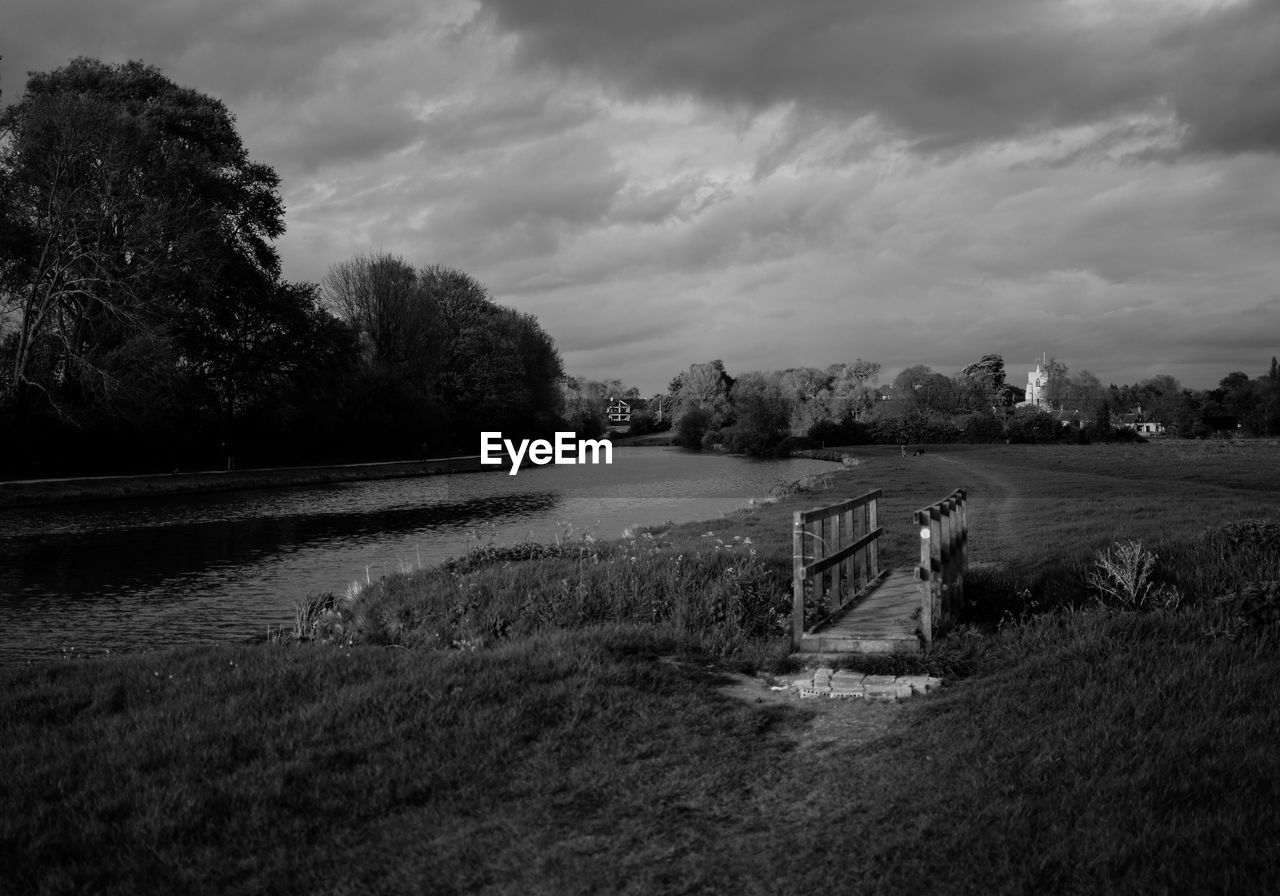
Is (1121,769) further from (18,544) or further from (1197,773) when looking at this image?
(18,544)

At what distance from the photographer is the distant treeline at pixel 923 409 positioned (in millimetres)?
93125

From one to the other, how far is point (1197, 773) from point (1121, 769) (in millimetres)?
418

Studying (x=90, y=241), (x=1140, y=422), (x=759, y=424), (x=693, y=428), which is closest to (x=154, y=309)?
(x=90, y=241)

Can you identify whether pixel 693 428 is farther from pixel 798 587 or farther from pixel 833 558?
pixel 798 587

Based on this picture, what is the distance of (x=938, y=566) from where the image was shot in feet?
30.5

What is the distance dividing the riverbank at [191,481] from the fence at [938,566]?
3641cm

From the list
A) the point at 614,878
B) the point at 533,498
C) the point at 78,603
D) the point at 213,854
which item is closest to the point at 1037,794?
the point at 614,878

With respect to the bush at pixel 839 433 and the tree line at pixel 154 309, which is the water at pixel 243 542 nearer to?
the tree line at pixel 154 309

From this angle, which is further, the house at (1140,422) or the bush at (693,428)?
the house at (1140,422)

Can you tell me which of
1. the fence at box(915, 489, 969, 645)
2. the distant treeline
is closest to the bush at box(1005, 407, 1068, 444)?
the distant treeline

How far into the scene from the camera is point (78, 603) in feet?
55.1

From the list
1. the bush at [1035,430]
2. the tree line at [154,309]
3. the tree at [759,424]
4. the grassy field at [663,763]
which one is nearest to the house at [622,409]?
the tree at [759,424]

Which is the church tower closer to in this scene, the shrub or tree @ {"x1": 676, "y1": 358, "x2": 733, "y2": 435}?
tree @ {"x1": 676, "y1": 358, "x2": 733, "y2": 435}

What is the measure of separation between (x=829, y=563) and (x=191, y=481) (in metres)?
40.6
